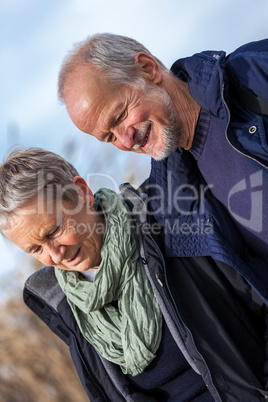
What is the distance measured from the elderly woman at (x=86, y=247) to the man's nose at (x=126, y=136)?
26cm

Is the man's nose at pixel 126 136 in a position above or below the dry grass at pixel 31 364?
above

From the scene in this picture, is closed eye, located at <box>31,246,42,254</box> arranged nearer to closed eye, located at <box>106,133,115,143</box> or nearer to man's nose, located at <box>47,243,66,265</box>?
man's nose, located at <box>47,243,66,265</box>

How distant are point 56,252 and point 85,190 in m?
0.31

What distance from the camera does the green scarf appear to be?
1.67m

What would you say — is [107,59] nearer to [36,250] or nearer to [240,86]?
[240,86]

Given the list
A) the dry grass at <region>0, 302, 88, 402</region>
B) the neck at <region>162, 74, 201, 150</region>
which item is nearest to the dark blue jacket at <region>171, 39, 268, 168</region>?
the neck at <region>162, 74, 201, 150</region>

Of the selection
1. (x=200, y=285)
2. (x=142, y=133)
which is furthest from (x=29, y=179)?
(x=200, y=285)

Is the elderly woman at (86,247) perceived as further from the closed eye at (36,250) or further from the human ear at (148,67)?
the human ear at (148,67)

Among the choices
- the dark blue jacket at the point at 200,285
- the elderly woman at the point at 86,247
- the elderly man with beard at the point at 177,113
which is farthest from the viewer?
the elderly woman at the point at 86,247

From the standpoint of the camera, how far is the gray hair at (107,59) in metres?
1.64

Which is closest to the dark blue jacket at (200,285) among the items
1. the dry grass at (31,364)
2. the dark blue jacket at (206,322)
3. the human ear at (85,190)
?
the dark blue jacket at (206,322)

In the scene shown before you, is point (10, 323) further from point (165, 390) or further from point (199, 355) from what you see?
point (199, 355)

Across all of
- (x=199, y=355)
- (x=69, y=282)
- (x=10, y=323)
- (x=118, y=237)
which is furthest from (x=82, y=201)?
(x=10, y=323)

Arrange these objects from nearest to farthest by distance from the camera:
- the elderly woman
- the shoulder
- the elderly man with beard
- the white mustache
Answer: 1. the shoulder
2. the elderly man with beard
3. the elderly woman
4. the white mustache
